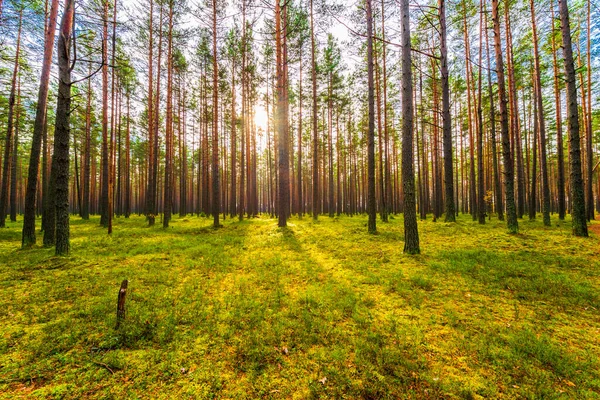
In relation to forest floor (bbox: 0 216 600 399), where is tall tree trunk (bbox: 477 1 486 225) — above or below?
above

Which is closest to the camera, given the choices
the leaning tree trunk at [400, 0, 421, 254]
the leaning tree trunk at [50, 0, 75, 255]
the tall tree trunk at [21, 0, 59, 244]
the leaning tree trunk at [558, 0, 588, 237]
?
the leaning tree trunk at [50, 0, 75, 255]

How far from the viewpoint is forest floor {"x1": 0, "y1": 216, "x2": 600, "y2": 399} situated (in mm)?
2379

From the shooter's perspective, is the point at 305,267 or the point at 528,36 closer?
the point at 305,267

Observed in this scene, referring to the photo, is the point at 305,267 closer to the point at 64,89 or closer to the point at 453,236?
the point at 453,236

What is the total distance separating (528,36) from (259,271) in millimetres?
21873

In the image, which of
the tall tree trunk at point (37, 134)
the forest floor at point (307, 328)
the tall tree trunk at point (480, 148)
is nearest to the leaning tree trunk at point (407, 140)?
the forest floor at point (307, 328)

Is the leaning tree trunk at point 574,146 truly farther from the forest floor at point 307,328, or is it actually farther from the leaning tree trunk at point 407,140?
the leaning tree trunk at point 407,140

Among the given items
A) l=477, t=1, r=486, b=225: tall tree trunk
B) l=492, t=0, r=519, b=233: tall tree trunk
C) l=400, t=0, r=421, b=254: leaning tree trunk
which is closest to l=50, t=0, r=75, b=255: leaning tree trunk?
l=400, t=0, r=421, b=254: leaning tree trunk

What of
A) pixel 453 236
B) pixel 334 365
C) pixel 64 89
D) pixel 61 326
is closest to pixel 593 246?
pixel 453 236

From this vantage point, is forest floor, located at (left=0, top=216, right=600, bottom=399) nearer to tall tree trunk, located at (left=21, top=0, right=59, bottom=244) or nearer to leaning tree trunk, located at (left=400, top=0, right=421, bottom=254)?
leaning tree trunk, located at (left=400, top=0, right=421, bottom=254)

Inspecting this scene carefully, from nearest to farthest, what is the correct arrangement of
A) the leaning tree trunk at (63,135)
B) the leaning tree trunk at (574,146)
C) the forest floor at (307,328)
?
1. the forest floor at (307,328)
2. the leaning tree trunk at (63,135)
3. the leaning tree trunk at (574,146)

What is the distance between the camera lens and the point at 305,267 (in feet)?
20.2

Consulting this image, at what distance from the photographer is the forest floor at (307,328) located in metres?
2.38

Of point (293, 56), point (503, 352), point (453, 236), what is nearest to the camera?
point (503, 352)
